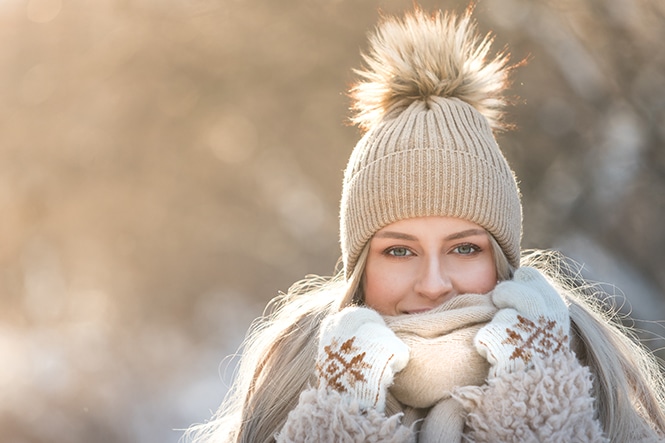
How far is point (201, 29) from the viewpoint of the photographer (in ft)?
18.4

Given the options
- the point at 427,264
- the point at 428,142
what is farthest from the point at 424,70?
the point at 427,264

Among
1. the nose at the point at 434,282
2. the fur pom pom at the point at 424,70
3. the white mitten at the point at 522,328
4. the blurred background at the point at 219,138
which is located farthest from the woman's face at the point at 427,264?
the blurred background at the point at 219,138

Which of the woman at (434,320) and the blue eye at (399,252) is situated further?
the blue eye at (399,252)

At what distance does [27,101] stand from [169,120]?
974mm

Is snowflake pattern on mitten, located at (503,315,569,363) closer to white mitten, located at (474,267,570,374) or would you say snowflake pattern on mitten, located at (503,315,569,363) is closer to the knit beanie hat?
white mitten, located at (474,267,570,374)

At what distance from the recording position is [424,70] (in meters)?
2.42

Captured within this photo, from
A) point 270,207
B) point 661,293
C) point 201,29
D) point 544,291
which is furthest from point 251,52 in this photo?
point 544,291

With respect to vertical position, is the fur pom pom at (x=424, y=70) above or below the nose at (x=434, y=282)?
above

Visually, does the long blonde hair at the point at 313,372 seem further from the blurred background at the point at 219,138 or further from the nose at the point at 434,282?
the blurred background at the point at 219,138

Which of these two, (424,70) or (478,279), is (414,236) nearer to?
(478,279)

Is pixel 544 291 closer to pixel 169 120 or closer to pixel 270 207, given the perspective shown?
pixel 270 207

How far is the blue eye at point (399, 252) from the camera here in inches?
88.1

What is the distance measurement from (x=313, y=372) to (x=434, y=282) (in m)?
0.47

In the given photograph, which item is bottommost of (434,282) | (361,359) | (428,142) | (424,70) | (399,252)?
(361,359)
